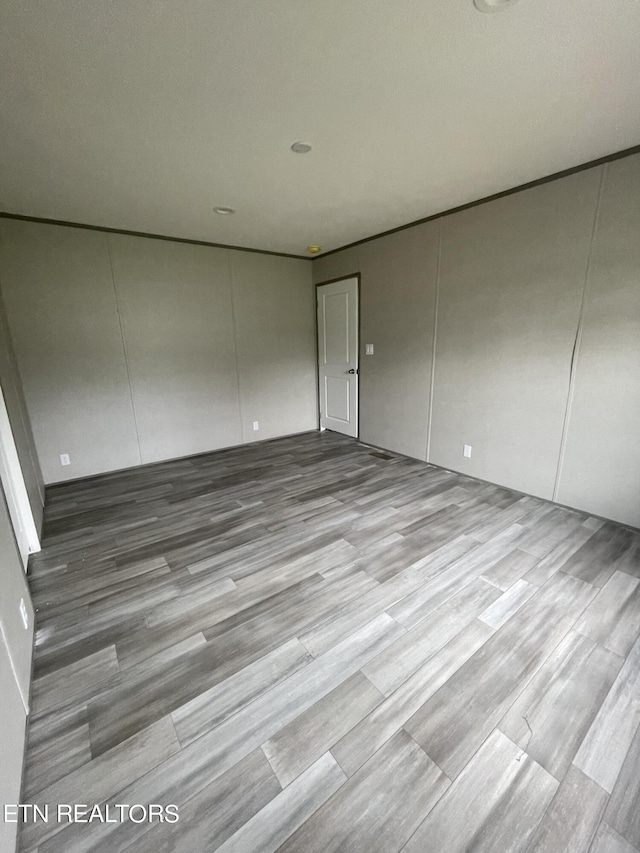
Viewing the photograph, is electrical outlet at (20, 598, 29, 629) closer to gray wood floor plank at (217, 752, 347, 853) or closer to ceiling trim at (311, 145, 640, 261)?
gray wood floor plank at (217, 752, 347, 853)

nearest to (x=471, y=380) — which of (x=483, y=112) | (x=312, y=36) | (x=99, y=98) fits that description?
(x=483, y=112)

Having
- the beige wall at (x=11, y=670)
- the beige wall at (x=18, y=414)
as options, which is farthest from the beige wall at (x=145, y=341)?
the beige wall at (x=11, y=670)

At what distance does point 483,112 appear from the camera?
1.84 metres

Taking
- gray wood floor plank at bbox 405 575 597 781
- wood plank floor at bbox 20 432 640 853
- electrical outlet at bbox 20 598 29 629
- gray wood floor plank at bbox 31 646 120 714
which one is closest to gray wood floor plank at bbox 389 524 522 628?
wood plank floor at bbox 20 432 640 853

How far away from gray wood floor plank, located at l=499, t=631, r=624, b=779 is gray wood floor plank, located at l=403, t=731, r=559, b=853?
73 mm

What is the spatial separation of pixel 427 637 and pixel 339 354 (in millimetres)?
3894

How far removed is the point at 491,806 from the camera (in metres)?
1.08

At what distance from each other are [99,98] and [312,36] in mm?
1081

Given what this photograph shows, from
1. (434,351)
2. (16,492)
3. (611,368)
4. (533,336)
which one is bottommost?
(16,492)

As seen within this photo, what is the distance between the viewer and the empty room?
1.17 m

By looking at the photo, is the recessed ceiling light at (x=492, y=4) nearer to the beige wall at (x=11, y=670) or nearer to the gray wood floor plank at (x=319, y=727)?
the gray wood floor plank at (x=319, y=727)

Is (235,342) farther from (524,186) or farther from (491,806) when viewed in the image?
(491,806)

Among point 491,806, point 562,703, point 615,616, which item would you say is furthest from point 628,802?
point 615,616

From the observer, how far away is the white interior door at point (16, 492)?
7.33ft
